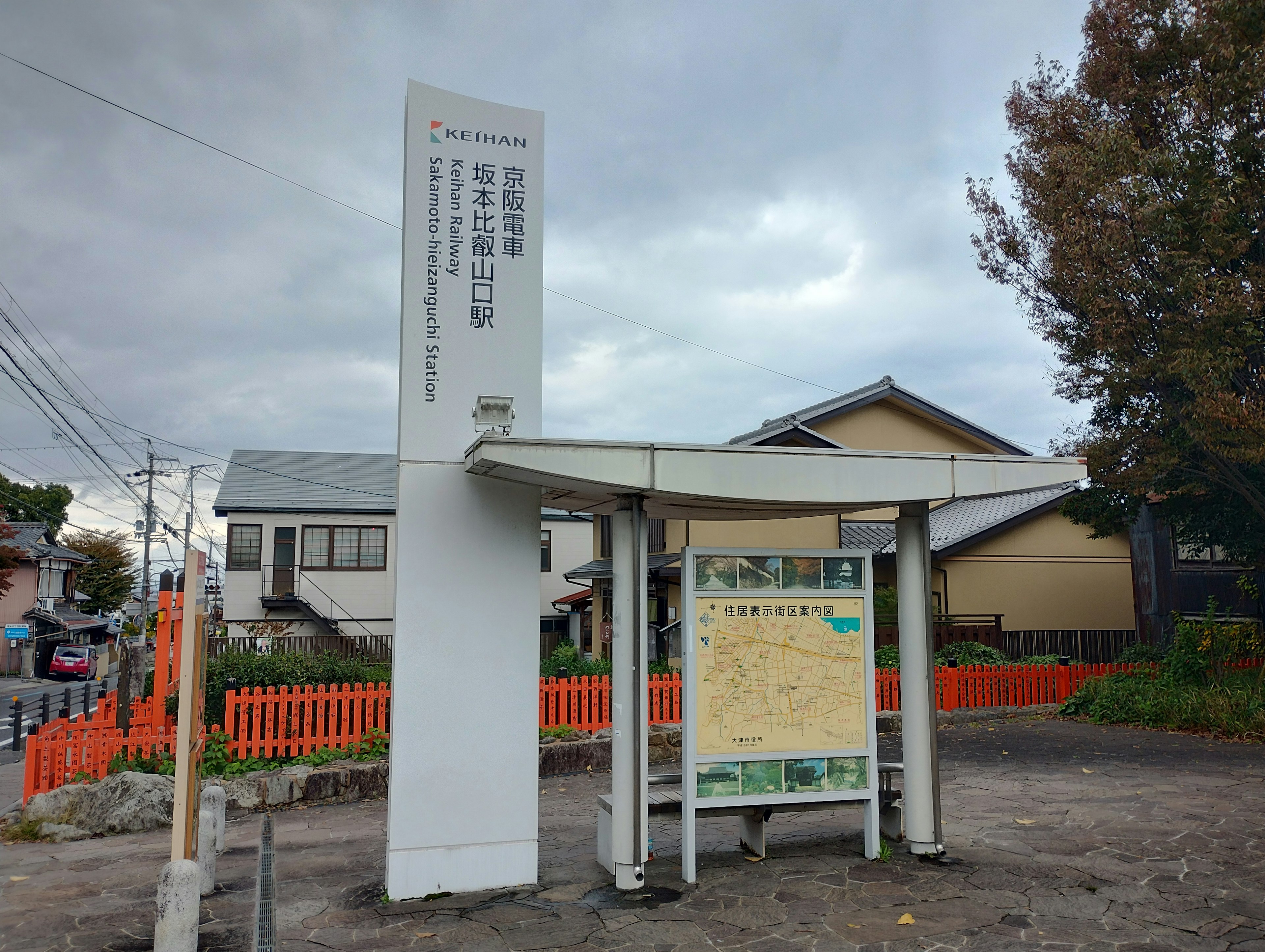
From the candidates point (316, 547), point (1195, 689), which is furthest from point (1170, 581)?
point (316, 547)

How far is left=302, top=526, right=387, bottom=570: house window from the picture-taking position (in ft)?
109

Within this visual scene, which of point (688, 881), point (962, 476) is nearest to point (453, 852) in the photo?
point (688, 881)

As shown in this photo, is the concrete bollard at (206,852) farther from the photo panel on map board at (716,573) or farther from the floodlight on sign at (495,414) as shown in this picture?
the photo panel on map board at (716,573)

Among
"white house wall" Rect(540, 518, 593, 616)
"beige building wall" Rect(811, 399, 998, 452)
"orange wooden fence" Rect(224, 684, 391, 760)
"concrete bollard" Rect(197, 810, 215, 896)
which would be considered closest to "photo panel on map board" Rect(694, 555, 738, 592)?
"concrete bollard" Rect(197, 810, 215, 896)

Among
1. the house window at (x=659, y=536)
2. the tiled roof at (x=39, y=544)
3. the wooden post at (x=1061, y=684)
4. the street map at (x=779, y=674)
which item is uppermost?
the tiled roof at (x=39, y=544)

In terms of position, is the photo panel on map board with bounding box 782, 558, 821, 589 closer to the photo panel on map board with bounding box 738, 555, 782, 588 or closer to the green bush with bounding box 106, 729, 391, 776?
the photo panel on map board with bounding box 738, 555, 782, 588

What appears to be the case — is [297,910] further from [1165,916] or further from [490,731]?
[1165,916]

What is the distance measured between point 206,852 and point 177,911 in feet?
5.69

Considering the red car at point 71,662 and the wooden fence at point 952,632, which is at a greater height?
the wooden fence at point 952,632

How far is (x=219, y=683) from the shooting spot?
37.2ft

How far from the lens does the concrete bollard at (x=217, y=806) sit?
7.49 m

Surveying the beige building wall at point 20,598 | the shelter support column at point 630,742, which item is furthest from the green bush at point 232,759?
the beige building wall at point 20,598

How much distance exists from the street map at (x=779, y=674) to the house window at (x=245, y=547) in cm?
2926

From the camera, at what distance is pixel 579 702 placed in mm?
12773
